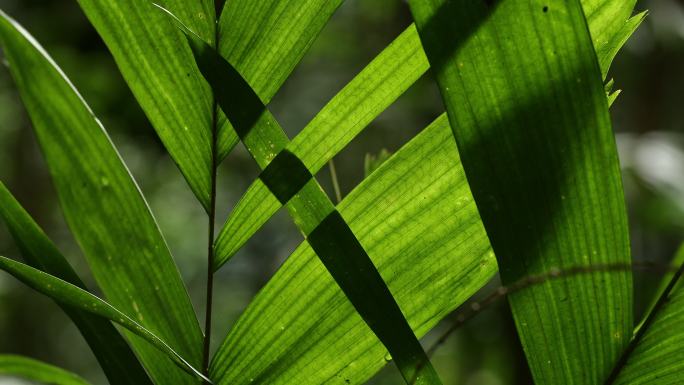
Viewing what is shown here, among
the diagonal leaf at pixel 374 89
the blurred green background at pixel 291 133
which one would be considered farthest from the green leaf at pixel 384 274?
the blurred green background at pixel 291 133

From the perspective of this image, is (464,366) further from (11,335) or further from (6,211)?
(6,211)

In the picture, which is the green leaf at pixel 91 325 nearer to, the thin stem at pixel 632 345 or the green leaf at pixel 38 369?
the green leaf at pixel 38 369

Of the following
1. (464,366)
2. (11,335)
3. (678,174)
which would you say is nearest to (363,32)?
(464,366)

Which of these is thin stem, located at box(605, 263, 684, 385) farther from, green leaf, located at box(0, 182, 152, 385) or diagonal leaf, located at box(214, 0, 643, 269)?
green leaf, located at box(0, 182, 152, 385)

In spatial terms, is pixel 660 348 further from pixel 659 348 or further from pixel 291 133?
pixel 291 133

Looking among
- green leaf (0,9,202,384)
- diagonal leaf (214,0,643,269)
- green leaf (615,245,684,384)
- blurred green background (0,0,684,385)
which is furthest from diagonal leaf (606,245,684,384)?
blurred green background (0,0,684,385)

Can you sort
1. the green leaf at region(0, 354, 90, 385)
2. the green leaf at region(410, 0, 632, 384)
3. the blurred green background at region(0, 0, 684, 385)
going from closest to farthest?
1. the green leaf at region(410, 0, 632, 384)
2. the green leaf at region(0, 354, 90, 385)
3. the blurred green background at region(0, 0, 684, 385)

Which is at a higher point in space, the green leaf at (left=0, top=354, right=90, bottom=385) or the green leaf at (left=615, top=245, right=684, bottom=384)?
the green leaf at (left=0, top=354, right=90, bottom=385)
